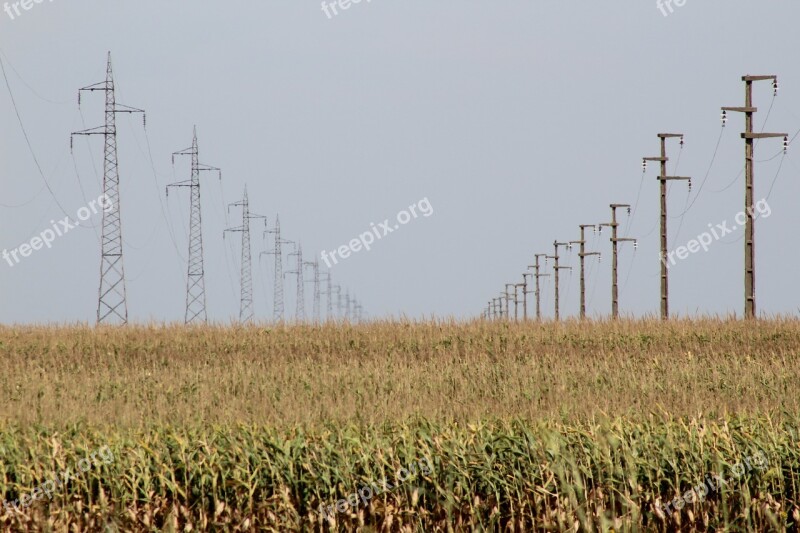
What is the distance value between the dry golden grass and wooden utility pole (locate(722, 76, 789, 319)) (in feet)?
14.4

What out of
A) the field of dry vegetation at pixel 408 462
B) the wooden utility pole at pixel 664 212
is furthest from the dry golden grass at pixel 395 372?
the wooden utility pole at pixel 664 212

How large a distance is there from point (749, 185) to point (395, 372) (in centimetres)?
1912

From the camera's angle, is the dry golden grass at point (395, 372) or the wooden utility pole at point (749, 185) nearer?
the dry golden grass at point (395, 372)

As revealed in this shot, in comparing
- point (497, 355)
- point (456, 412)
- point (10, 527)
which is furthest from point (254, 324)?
point (10, 527)

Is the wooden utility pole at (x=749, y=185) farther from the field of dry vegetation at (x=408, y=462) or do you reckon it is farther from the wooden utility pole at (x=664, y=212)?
the field of dry vegetation at (x=408, y=462)

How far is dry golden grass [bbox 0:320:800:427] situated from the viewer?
14.0 metres

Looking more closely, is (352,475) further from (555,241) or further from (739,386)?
(555,241)

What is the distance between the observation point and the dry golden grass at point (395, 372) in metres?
14.0

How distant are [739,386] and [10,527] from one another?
12777mm

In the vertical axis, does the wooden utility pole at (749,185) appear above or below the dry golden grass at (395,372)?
above

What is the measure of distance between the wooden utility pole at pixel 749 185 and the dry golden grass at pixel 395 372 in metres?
4.39

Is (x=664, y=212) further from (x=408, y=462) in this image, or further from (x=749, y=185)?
(x=408, y=462)

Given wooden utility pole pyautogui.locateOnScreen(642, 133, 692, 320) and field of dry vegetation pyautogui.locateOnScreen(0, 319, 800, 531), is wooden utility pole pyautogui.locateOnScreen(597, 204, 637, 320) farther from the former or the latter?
field of dry vegetation pyautogui.locateOnScreen(0, 319, 800, 531)

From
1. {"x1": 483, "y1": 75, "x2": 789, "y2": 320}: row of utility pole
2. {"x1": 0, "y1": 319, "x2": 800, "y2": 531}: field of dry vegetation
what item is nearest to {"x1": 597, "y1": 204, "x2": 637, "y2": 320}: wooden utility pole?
{"x1": 483, "y1": 75, "x2": 789, "y2": 320}: row of utility pole
